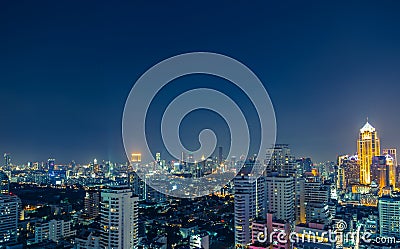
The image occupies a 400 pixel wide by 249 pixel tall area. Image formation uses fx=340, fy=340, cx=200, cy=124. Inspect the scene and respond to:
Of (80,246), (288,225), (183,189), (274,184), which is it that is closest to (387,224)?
(274,184)

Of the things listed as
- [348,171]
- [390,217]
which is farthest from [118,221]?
[348,171]

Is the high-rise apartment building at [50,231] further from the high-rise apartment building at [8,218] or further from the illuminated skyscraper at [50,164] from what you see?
the illuminated skyscraper at [50,164]

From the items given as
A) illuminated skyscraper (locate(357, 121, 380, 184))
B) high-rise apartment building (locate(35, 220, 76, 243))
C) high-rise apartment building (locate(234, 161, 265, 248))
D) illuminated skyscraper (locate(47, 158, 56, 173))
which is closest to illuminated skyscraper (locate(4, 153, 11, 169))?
illuminated skyscraper (locate(47, 158, 56, 173))

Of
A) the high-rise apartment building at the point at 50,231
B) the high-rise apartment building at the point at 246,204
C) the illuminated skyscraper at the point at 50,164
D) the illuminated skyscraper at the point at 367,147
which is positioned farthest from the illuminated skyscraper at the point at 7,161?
the illuminated skyscraper at the point at 367,147

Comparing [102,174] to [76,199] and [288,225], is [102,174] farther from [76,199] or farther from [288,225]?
[288,225]

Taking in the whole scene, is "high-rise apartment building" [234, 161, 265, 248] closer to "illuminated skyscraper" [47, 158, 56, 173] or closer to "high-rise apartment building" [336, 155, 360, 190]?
"high-rise apartment building" [336, 155, 360, 190]

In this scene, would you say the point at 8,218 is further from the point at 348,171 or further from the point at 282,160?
the point at 348,171
